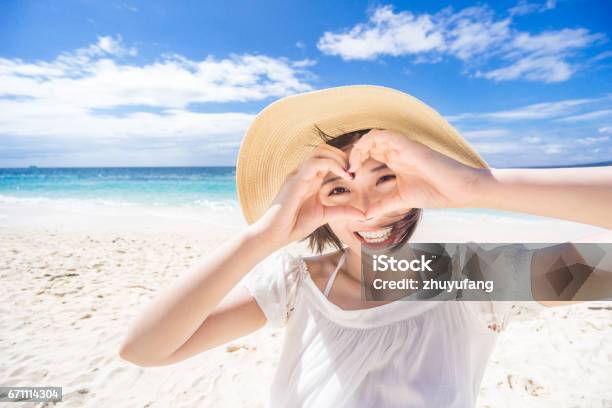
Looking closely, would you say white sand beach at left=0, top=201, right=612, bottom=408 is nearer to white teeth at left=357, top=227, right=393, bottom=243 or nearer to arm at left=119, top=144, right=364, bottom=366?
white teeth at left=357, top=227, right=393, bottom=243

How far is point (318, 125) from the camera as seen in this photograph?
1.90 meters

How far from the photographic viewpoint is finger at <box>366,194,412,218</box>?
1.50m

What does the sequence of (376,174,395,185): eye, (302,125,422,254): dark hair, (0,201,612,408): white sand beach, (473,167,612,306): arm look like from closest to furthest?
(473,167,612,306): arm, (376,174,395,185): eye, (302,125,422,254): dark hair, (0,201,612,408): white sand beach

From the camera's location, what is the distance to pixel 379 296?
164 centimetres

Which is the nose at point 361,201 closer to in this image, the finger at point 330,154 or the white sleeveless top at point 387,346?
the finger at point 330,154

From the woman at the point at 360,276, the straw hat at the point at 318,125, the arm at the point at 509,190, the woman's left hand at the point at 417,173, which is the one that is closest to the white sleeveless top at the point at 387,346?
the woman at the point at 360,276

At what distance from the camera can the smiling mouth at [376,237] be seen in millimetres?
1688

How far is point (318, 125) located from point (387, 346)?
3.56 feet

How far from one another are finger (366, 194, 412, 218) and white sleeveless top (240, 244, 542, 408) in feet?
1.23

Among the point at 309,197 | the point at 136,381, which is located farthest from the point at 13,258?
the point at 309,197

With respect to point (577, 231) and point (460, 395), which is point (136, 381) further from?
point (577, 231)

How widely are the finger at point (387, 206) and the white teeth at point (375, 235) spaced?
→ 0.18 metres

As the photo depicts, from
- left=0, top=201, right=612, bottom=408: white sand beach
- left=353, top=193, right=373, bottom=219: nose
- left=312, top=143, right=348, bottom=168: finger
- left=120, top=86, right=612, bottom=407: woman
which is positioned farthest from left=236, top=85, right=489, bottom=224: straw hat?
left=0, top=201, right=612, bottom=408: white sand beach

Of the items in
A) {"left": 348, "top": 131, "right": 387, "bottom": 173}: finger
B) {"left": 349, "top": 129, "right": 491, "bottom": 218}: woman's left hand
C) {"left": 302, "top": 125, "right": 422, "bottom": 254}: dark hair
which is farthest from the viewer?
{"left": 302, "top": 125, "right": 422, "bottom": 254}: dark hair
